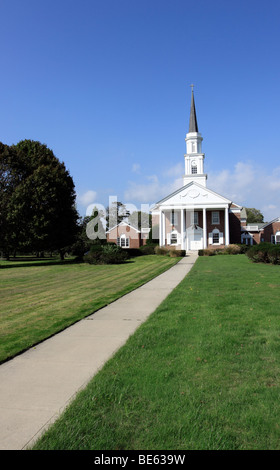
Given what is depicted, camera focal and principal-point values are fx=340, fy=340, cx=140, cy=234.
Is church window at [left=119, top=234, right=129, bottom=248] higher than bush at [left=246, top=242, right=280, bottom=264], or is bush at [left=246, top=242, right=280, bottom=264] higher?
church window at [left=119, top=234, right=129, bottom=248]

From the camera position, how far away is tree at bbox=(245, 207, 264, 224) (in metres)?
95.4

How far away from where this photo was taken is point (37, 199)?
2884 cm

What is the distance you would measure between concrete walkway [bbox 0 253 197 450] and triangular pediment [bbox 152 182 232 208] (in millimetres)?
38242

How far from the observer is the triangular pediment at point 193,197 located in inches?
1768

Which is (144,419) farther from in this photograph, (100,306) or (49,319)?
(100,306)

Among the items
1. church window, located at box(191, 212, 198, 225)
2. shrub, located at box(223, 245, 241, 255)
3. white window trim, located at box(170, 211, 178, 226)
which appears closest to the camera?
shrub, located at box(223, 245, 241, 255)

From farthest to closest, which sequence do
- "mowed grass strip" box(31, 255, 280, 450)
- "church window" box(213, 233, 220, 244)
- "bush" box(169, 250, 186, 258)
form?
"church window" box(213, 233, 220, 244)
"bush" box(169, 250, 186, 258)
"mowed grass strip" box(31, 255, 280, 450)

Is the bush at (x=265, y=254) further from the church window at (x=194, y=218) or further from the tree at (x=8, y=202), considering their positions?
the church window at (x=194, y=218)

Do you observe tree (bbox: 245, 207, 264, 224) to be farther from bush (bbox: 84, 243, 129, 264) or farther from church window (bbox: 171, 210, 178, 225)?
bush (bbox: 84, 243, 129, 264)

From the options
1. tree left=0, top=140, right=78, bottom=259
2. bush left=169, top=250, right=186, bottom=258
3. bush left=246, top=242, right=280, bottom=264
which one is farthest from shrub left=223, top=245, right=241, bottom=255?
tree left=0, top=140, right=78, bottom=259

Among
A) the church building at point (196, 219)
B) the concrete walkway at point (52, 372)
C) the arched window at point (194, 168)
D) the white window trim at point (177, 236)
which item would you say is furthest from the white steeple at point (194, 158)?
the concrete walkway at point (52, 372)

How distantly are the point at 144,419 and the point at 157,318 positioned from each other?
4.21 meters

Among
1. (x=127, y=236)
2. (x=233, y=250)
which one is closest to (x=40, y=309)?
(x=233, y=250)

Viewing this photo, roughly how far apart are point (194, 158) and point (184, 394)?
51660mm
